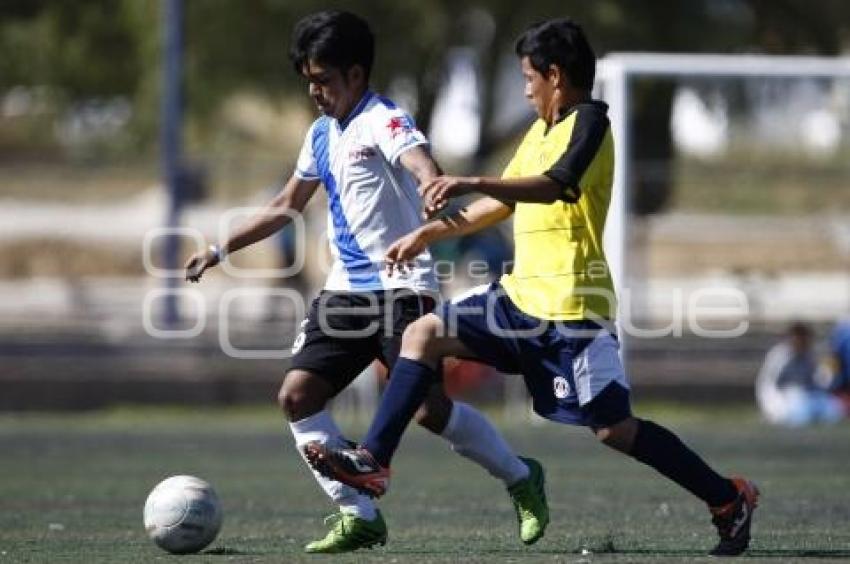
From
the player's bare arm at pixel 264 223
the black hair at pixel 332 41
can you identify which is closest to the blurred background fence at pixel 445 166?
the player's bare arm at pixel 264 223

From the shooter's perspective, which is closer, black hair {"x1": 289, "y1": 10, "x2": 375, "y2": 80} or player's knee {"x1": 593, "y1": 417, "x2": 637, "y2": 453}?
player's knee {"x1": 593, "y1": 417, "x2": 637, "y2": 453}

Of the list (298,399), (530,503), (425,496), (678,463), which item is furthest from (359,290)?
(425,496)

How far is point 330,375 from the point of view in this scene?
321 inches

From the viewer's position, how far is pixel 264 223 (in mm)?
8602

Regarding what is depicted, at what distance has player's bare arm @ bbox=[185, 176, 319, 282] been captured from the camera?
846cm

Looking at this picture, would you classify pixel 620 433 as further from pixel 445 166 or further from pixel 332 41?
pixel 445 166

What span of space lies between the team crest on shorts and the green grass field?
0.61m

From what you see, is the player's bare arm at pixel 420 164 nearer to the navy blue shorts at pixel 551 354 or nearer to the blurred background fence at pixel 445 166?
the navy blue shorts at pixel 551 354

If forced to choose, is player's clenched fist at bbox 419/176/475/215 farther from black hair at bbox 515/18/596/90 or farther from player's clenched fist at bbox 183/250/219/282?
player's clenched fist at bbox 183/250/219/282

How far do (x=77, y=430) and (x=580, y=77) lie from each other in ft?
40.9

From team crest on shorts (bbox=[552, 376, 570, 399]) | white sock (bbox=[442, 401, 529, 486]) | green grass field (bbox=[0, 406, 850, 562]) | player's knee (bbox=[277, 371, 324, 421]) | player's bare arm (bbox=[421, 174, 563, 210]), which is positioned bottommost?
green grass field (bbox=[0, 406, 850, 562])

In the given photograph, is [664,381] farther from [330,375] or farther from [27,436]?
[330,375]

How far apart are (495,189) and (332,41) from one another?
1.25m

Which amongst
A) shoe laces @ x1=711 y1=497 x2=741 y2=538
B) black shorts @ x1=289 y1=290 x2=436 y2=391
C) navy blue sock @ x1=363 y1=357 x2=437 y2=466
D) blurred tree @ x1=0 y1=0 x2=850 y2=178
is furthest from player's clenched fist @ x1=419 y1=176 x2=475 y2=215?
blurred tree @ x1=0 y1=0 x2=850 y2=178
